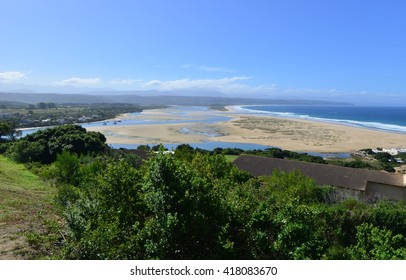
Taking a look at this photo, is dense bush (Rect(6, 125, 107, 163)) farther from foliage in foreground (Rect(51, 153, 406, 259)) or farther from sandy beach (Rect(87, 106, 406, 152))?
foliage in foreground (Rect(51, 153, 406, 259))

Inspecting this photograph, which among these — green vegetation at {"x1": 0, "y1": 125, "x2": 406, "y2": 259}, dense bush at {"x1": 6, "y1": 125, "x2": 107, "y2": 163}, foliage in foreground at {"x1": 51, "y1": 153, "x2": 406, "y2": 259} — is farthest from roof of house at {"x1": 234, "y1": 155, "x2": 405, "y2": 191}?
dense bush at {"x1": 6, "y1": 125, "x2": 107, "y2": 163}

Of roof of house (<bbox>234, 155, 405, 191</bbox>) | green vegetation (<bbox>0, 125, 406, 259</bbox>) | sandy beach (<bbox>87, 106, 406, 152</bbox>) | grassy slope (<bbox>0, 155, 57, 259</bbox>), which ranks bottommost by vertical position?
sandy beach (<bbox>87, 106, 406, 152</bbox>)

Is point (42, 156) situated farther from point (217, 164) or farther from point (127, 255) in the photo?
point (127, 255)

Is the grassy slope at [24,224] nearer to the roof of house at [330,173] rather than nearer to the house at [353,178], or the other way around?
the roof of house at [330,173]

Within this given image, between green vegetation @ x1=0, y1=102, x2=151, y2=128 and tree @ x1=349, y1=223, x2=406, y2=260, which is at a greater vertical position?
tree @ x1=349, y1=223, x2=406, y2=260

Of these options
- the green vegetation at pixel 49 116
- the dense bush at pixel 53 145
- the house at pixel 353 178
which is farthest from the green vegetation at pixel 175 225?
the green vegetation at pixel 49 116

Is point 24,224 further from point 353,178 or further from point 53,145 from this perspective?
point 53,145

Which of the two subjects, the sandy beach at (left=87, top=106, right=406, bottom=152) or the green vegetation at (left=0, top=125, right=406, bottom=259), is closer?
the green vegetation at (left=0, top=125, right=406, bottom=259)

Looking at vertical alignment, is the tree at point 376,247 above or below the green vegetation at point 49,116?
above

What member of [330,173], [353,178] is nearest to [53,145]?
[330,173]

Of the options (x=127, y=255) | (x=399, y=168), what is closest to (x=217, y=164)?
(x=127, y=255)
